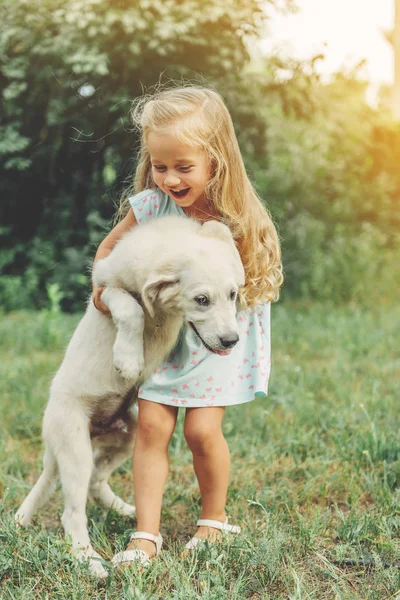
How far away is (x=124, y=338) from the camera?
2.80 meters

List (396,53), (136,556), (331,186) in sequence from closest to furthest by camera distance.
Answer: (136,556), (331,186), (396,53)

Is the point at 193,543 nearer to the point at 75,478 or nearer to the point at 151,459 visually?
the point at 151,459

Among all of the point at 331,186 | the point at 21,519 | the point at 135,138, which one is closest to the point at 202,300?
the point at 21,519

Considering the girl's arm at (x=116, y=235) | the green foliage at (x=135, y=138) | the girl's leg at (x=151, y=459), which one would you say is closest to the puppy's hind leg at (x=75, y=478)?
the girl's leg at (x=151, y=459)

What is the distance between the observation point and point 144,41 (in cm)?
780

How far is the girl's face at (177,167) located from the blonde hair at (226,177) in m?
0.04

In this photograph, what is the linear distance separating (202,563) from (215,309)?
0.96 m

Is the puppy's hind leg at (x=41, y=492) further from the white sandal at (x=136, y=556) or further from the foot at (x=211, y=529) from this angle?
the foot at (x=211, y=529)

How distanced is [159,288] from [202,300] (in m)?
0.20

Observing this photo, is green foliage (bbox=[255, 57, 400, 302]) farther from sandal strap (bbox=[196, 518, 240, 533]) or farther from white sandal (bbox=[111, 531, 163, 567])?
white sandal (bbox=[111, 531, 163, 567])

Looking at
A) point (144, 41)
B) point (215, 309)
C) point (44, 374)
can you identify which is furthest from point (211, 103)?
point (144, 41)

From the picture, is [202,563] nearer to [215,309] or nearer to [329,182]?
[215,309]

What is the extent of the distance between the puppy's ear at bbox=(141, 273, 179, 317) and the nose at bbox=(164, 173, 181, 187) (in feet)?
1.38

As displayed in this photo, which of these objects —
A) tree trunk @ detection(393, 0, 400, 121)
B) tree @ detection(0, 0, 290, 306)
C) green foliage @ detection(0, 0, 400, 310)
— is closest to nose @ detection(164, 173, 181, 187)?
green foliage @ detection(0, 0, 400, 310)
